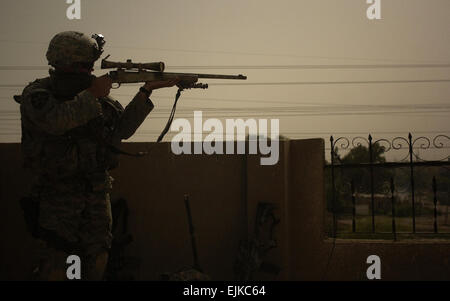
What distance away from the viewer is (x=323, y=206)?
5.46 meters

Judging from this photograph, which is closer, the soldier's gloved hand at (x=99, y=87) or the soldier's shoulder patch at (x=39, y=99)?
the soldier's shoulder patch at (x=39, y=99)

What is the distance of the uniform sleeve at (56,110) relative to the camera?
3291 millimetres

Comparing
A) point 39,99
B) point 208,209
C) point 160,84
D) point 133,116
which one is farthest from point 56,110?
point 208,209

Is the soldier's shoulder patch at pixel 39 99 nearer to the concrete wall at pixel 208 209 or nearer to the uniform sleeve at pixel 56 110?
A: the uniform sleeve at pixel 56 110

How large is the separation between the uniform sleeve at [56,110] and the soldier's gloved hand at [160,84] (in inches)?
25.3

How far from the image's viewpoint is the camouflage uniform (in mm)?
3361

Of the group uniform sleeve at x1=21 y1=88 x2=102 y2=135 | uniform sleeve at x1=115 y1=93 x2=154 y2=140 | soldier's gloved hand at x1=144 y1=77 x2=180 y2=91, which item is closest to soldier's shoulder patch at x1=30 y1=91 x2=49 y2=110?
uniform sleeve at x1=21 y1=88 x2=102 y2=135

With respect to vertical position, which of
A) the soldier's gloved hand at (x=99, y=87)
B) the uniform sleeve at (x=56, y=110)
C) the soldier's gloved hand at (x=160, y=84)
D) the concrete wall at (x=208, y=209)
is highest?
the soldier's gloved hand at (x=160, y=84)

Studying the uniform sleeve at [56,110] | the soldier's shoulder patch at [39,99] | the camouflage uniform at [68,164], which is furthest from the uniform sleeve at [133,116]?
the soldier's shoulder patch at [39,99]

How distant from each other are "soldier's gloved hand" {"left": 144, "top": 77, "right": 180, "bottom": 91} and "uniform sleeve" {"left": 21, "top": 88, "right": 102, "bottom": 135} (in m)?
0.64

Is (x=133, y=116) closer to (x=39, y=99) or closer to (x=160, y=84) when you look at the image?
(x=160, y=84)

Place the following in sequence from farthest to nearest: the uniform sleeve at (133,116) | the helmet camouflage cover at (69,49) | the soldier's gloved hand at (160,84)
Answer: the soldier's gloved hand at (160,84) → the uniform sleeve at (133,116) → the helmet camouflage cover at (69,49)
